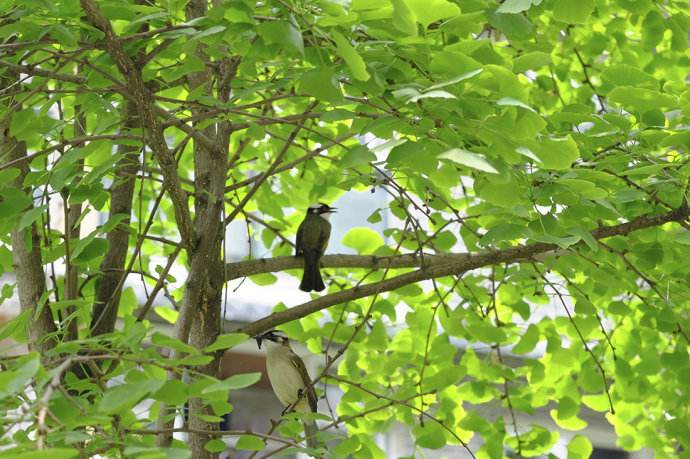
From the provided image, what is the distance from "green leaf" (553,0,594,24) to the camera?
2.10 meters

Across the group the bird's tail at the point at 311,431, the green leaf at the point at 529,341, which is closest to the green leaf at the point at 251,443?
the bird's tail at the point at 311,431

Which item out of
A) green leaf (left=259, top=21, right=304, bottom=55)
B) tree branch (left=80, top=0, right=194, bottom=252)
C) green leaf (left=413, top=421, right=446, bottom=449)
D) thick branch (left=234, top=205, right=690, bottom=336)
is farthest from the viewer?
green leaf (left=413, top=421, right=446, bottom=449)

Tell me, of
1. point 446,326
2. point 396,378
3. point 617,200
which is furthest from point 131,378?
point 396,378

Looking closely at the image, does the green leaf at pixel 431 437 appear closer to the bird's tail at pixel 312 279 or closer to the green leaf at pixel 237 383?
the bird's tail at pixel 312 279

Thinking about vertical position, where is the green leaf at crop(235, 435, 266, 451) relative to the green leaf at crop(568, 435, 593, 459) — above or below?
above

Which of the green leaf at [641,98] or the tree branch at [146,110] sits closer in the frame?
the tree branch at [146,110]

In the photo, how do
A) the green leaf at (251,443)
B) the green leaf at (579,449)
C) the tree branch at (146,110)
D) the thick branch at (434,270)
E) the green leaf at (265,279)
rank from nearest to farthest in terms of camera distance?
the tree branch at (146,110) < the green leaf at (251,443) < the thick branch at (434,270) < the green leaf at (579,449) < the green leaf at (265,279)

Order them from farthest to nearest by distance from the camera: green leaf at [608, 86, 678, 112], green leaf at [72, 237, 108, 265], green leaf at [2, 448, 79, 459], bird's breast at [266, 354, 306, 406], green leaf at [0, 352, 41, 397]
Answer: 1. bird's breast at [266, 354, 306, 406]
2. green leaf at [72, 237, 108, 265]
3. green leaf at [608, 86, 678, 112]
4. green leaf at [0, 352, 41, 397]
5. green leaf at [2, 448, 79, 459]

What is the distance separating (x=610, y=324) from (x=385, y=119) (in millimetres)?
5011

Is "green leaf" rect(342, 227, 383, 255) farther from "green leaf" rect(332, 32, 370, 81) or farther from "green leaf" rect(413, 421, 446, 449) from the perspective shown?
"green leaf" rect(332, 32, 370, 81)

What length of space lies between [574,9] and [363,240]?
1.59 meters

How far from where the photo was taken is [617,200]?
240 cm

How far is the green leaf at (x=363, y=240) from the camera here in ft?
11.6

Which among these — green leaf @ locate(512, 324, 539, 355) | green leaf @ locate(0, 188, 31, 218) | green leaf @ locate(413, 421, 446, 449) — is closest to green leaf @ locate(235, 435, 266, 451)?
green leaf @ locate(0, 188, 31, 218)
